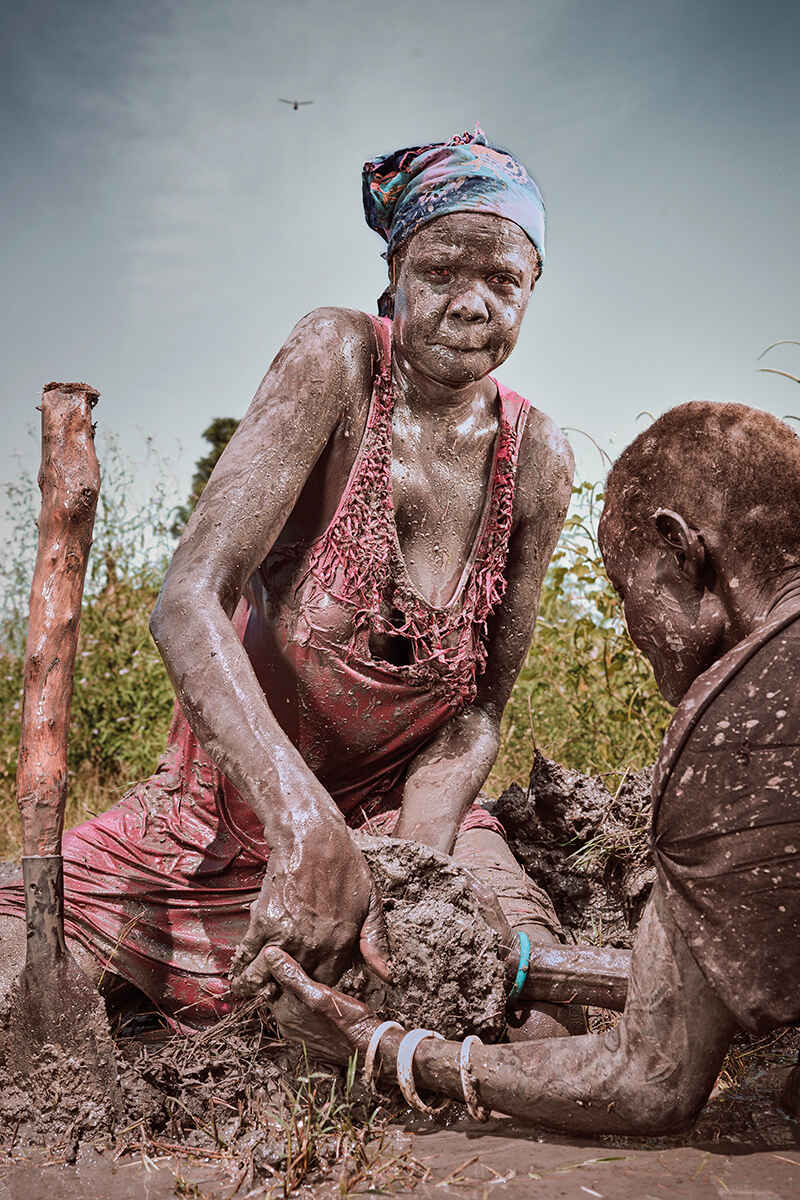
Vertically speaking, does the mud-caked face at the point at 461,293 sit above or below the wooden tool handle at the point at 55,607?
above

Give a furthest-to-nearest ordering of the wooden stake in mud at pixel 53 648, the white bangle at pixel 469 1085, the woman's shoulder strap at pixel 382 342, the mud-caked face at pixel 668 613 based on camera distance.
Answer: the woman's shoulder strap at pixel 382 342, the wooden stake in mud at pixel 53 648, the mud-caked face at pixel 668 613, the white bangle at pixel 469 1085

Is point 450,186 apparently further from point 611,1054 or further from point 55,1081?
point 55,1081

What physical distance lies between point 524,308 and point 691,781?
4.73 ft

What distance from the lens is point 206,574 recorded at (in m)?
2.54

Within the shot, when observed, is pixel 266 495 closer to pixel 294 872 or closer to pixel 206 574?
pixel 206 574

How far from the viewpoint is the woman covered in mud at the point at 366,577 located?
8.98 ft

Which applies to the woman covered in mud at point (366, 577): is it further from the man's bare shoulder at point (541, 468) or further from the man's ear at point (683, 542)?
the man's ear at point (683, 542)

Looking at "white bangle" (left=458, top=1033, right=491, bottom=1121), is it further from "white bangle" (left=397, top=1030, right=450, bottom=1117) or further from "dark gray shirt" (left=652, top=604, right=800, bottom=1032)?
"dark gray shirt" (left=652, top=604, right=800, bottom=1032)

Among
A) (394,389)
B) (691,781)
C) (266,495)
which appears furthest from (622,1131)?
(394,389)

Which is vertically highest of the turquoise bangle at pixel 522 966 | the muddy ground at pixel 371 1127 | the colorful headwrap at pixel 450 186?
the colorful headwrap at pixel 450 186

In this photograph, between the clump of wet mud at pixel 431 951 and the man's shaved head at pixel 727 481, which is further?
the clump of wet mud at pixel 431 951

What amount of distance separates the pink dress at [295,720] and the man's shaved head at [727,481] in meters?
0.71

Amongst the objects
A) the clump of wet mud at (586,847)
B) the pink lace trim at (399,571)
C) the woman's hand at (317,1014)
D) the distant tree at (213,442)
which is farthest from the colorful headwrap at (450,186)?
the distant tree at (213,442)

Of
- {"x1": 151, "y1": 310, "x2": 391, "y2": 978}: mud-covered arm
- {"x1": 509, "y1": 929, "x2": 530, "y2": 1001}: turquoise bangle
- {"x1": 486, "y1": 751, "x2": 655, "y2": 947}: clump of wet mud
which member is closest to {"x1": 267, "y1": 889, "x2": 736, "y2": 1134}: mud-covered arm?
{"x1": 151, "y1": 310, "x2": 391, "y2": 978}: mud-covered arm
